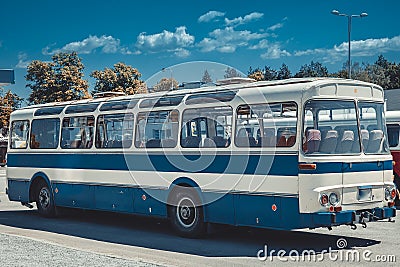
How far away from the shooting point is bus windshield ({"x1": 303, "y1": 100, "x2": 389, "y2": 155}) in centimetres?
1083

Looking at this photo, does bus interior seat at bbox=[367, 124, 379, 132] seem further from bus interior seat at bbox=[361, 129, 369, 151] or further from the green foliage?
the green foliage

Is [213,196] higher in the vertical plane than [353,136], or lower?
lower

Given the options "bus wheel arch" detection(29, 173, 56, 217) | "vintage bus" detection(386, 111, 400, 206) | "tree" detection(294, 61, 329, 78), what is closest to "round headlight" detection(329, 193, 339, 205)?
"vintage bus" detection(386, 111, 400, 206)

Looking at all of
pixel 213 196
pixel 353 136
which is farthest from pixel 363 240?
pixel 213 196

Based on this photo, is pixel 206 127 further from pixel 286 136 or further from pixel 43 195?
pixel 43 195

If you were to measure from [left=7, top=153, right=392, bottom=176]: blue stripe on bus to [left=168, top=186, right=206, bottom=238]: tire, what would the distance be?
46cm

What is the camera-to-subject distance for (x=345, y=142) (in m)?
11.2

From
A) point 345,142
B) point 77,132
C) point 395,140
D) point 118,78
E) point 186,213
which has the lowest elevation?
point 186,213

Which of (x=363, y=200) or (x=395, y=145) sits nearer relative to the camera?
(x=363, y=200)

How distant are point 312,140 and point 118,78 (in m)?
50.0

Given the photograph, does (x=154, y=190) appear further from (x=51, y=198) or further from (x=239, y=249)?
(x=51, y=198)

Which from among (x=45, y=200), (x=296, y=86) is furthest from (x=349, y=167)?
(x=45, y=200)

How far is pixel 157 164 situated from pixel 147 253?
102 inches

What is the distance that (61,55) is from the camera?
5862 cm
